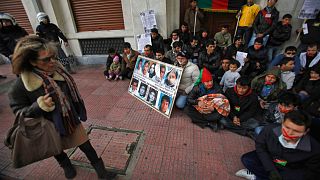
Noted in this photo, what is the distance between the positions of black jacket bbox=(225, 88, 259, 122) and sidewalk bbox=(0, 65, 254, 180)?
41 cm

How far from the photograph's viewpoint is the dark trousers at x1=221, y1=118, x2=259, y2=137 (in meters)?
3.06

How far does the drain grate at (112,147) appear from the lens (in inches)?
103

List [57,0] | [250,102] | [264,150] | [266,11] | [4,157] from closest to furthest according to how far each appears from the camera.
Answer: [264,150] → [4,157] → [250,102] → [266,11] → [57,0]

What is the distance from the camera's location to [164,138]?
3.06 metres

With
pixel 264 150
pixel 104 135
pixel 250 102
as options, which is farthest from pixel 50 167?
pixel 250 102

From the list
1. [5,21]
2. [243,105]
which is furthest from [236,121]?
[5,21]

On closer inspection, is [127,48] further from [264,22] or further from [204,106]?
[264,22]

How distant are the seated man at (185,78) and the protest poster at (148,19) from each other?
2352 millimetres

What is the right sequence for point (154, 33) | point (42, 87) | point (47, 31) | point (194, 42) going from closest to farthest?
point (42, 87)
point (194, 42)
point (154, 33)
point (47, 31)

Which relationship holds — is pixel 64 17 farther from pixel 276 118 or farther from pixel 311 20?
pixel 311 20

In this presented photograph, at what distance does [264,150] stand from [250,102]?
1.15 metres

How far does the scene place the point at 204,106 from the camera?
330cm

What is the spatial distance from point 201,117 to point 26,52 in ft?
9.54

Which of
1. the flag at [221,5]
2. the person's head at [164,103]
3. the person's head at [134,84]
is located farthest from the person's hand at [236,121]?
the flag at [221,5]
